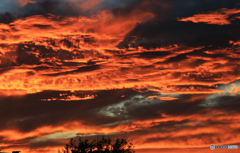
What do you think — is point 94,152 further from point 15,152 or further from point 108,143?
point 15,152

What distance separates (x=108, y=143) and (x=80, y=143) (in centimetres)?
794

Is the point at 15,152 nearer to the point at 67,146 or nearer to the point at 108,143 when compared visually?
the point at 67,146

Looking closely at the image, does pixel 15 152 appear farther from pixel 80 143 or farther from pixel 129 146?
pixel 129 146

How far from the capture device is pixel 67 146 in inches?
5359

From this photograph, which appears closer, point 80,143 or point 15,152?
point 15,152

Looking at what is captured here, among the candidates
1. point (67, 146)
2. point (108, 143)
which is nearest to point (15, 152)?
point (67, 146)

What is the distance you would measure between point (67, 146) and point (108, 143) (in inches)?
456

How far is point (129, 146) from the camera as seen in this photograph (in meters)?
133

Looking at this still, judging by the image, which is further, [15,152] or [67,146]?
[67,146]

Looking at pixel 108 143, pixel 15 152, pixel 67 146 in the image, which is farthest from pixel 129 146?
pixel 15 152

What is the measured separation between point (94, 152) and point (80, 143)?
4.94 m

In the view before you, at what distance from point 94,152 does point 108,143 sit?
183 inches

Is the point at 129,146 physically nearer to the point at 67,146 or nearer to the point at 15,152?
the point at 67,146

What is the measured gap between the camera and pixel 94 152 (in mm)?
134625
